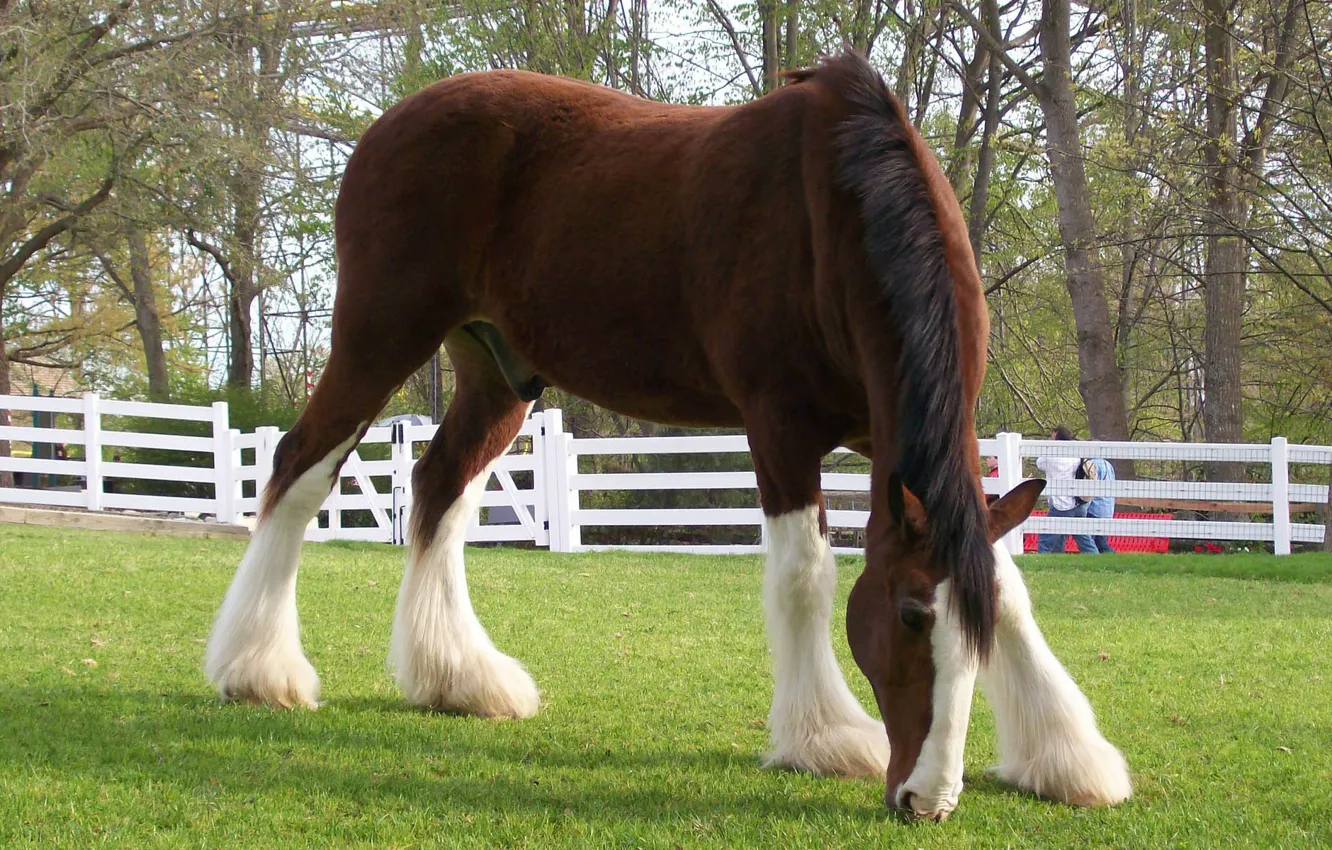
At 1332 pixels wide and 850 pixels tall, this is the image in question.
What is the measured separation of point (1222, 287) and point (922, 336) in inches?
522

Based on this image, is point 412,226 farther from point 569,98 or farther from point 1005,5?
point 1005,5

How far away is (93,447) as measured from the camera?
13422 mm

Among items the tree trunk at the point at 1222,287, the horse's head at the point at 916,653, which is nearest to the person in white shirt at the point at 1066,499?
the tree trunk at the point at 1222,287

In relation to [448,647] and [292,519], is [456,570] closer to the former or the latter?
[448,647]

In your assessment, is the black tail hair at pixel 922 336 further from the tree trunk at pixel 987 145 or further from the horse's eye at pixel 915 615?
the tree trunk at pixel 987 145

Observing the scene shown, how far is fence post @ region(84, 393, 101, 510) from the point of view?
44.0 feet

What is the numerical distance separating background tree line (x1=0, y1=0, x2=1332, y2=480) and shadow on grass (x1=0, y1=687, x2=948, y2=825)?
9107 millimetres

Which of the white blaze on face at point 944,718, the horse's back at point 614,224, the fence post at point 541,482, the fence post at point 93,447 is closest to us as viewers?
the white blaze on face at point 944,718

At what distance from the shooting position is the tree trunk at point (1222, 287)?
39.9 ft

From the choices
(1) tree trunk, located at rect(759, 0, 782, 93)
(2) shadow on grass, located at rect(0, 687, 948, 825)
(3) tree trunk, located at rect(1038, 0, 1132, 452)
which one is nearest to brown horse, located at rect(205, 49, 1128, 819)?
(2) shadow on grass, located at rect(0, 687, 948, 825)

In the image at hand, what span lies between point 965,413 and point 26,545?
28.6ft

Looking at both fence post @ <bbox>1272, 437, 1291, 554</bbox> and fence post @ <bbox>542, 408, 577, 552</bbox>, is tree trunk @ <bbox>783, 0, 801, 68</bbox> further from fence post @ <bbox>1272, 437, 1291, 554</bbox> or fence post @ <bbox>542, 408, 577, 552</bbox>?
fence post @ <bbox>1272, 437, 1291, 554</bbox>

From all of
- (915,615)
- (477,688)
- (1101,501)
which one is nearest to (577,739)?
(477,688)

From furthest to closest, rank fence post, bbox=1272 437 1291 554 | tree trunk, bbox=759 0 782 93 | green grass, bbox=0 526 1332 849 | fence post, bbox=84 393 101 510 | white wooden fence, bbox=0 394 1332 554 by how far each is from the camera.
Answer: tree trunk, bbox=759 0 782 93 < fence post, bbox=84 393 101 510 < white wooden fence, bbox=0 394 1332 554 < fence post, bbox=1272 437 1291 554 < green grass, bbox=0 526 1332 849
